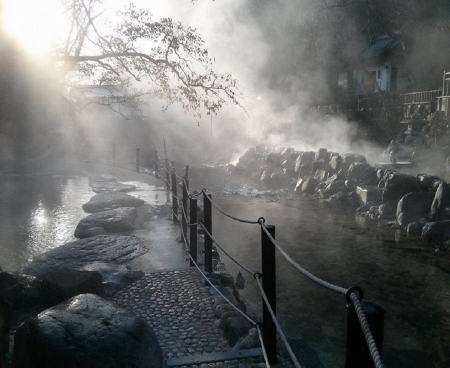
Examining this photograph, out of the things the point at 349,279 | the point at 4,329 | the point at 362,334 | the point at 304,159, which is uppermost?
the point at 304,159

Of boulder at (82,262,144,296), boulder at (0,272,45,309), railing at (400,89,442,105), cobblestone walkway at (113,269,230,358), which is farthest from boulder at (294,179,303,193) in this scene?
boulder at (0,272,45,309)

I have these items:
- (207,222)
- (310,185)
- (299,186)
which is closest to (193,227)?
(207,222)

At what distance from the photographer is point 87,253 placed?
6035 mm

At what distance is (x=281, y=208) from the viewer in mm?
13422

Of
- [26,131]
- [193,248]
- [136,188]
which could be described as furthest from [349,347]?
[26,131]

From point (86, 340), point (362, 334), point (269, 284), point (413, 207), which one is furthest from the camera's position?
point (413, 207)

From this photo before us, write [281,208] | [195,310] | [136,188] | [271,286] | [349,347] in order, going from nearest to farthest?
[349,347], [271,286], [195,310], [136,188], [281,208]

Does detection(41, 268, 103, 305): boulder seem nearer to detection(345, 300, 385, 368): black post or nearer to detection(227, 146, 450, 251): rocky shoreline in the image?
detection(345, 300, 385, 368): black post

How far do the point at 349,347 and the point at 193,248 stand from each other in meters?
4.18

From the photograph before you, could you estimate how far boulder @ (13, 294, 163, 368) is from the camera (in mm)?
2611

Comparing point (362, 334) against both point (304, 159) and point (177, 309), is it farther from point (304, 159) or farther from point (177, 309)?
point (304, 159)

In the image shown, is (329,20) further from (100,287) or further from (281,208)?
(100,287)

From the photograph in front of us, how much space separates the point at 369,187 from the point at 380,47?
18186mm

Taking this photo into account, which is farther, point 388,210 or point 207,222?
point 388,210
